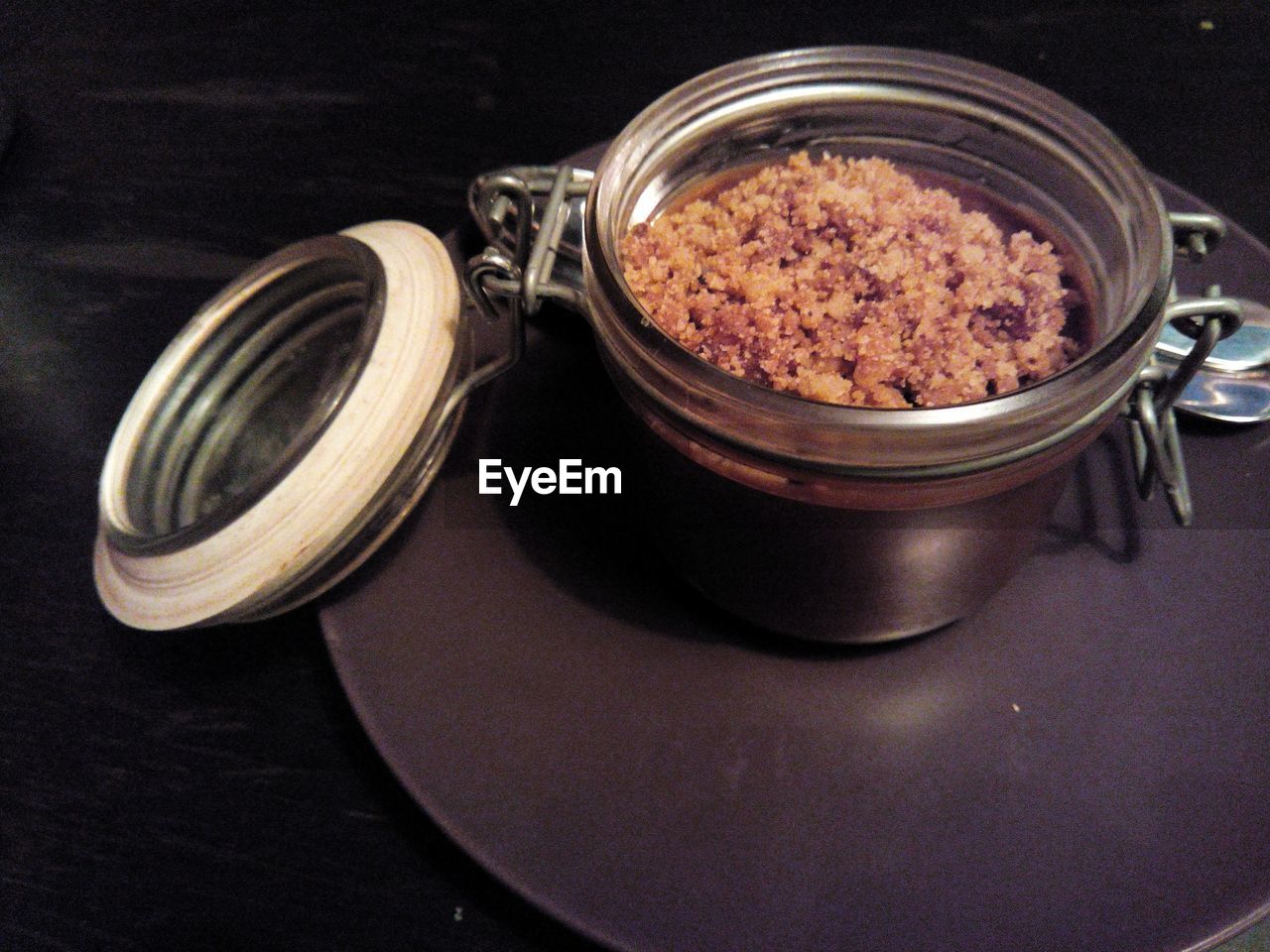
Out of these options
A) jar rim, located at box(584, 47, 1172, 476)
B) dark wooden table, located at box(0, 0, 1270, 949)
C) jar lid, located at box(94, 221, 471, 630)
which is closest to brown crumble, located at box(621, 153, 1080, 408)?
jar rim, located at box(584, 47, 1172, 476)

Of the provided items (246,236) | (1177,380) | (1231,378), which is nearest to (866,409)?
(1177,380)

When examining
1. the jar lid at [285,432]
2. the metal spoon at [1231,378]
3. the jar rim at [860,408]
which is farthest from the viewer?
the metal spoon at [1231,378]

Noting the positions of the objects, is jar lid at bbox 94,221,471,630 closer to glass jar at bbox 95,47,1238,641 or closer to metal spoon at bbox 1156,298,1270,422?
glass jar at bbox 95,47,1238,641

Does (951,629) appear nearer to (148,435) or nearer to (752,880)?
(752,880)

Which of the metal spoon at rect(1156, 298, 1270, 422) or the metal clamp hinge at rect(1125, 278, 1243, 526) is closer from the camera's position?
the metal clamp hinge at rect(1125, 278, 1243, 526)

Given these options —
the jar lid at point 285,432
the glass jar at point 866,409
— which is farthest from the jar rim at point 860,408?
the jar lid at point 285,432

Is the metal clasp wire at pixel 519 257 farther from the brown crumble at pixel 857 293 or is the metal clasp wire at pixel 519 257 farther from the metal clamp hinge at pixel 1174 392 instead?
the metal clamp hinge at pixel 1174 392
